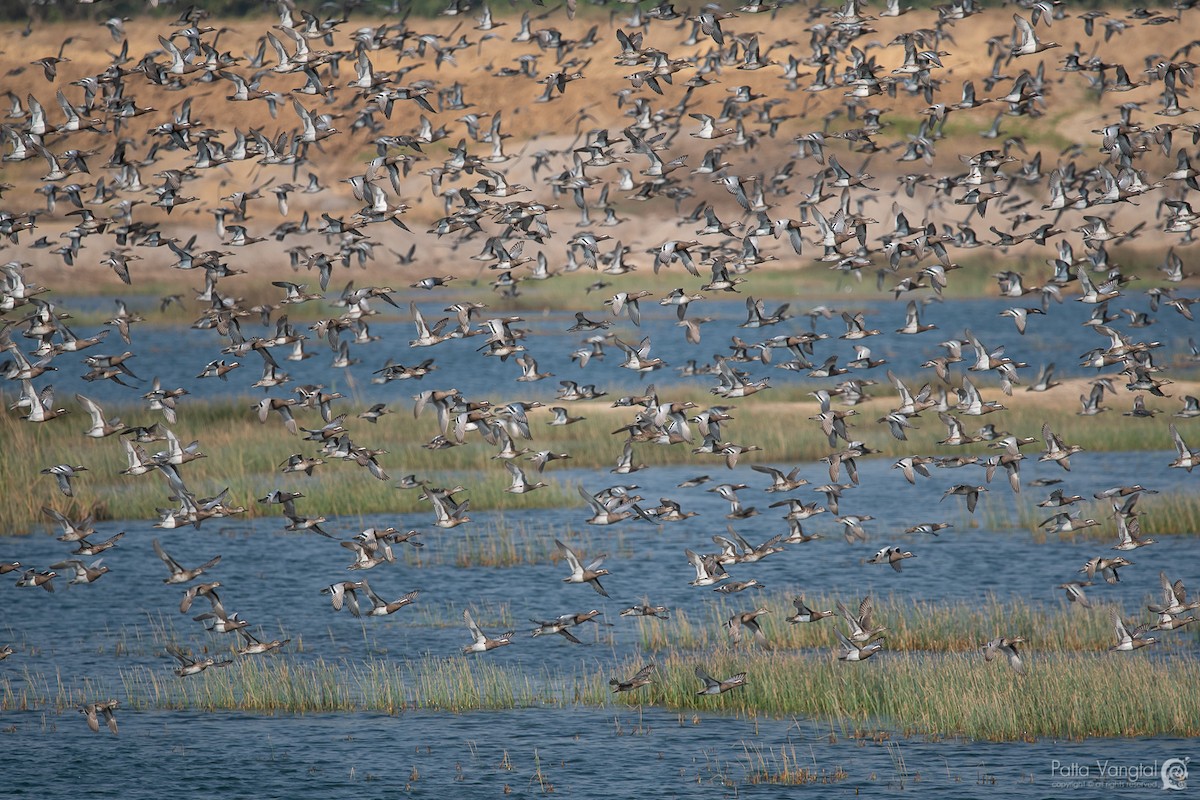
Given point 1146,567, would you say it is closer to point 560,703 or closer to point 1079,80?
point 560,703

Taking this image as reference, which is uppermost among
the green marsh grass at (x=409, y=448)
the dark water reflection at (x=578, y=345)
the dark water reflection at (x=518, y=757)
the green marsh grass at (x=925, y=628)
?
the dark water reflection at (x=578, y=345)

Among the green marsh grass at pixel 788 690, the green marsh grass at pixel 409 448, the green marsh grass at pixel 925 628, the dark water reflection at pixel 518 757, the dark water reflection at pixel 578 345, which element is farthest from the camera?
the dark water reflection at pixel 578 345

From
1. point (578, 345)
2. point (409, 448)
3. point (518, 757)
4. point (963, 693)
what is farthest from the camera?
point (578, 345)

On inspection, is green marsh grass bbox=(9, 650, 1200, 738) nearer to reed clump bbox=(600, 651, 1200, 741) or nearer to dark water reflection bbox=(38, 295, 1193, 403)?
reed clump bbox=(600, 651, 1200, 741)

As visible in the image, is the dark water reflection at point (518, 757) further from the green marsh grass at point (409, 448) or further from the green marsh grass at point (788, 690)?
the green marsh grass at point (409, 448)

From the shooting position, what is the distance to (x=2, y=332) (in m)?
30.6

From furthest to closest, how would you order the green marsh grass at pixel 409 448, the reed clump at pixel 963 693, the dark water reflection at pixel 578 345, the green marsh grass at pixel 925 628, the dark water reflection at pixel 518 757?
the dark water reflection at pixel 578 345 < the green marsh grass at pixel 409 448 < the green marsh grass at pixel 925 628 < the reed clump at pixel 963 693 < the dark water reflection at pixel 518 757

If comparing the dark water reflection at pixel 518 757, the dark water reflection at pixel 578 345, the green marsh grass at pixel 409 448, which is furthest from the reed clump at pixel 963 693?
the dark water reflection at pixel 578 345

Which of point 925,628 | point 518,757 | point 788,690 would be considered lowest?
point 518,757

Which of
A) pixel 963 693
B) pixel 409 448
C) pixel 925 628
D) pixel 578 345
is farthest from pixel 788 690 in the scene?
pixel 578 345

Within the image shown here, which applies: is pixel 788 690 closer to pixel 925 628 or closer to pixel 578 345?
pixel 925 628

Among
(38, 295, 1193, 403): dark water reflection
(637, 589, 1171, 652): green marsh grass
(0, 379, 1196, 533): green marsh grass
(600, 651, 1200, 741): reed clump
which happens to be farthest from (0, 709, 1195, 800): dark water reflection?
(38, 295, 1193, 403): dark water reflection

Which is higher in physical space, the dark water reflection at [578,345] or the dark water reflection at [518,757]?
the dark water reflection at [578,345]

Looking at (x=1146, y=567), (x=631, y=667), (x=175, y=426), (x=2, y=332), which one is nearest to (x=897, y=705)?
(x=631, y=667)
